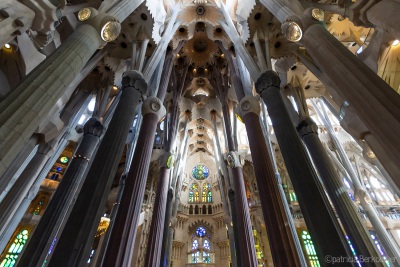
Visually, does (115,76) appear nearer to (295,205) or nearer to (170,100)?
(170,100)

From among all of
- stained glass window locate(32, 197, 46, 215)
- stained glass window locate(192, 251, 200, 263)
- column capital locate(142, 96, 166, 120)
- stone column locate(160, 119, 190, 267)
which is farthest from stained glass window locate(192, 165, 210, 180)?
column capital locate(142, 96, 166, 120)

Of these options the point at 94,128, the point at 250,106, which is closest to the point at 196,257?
the point at 94,128

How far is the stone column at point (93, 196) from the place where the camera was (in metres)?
4.14

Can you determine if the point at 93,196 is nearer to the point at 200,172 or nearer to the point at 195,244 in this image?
the point at 195,244

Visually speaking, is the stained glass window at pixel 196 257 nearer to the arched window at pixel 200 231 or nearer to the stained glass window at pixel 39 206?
the arched window at pixel 200 231

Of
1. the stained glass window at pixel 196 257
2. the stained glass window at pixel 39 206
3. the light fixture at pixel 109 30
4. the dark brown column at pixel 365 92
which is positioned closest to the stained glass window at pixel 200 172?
the stained glass window at pixel 196 257

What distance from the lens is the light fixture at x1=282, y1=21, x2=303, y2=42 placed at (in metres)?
5.58

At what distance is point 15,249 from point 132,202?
1476cm

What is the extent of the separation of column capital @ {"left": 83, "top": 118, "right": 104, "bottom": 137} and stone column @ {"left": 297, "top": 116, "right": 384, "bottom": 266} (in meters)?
8.93

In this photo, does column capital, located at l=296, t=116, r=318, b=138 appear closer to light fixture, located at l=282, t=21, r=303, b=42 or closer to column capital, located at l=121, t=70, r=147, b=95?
light fixture, located at l=282, t=21, r=303, b=42

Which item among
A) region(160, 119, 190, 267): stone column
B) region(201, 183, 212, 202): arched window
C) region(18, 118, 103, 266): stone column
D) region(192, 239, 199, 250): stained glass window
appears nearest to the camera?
region(18, 118, 103, 266): stone column

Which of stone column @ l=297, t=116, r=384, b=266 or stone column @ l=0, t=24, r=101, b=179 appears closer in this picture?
stone column @ l=0, t=24, r=101, b=179

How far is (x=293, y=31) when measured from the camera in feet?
18.5

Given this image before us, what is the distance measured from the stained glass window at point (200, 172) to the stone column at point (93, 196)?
58.0ft
